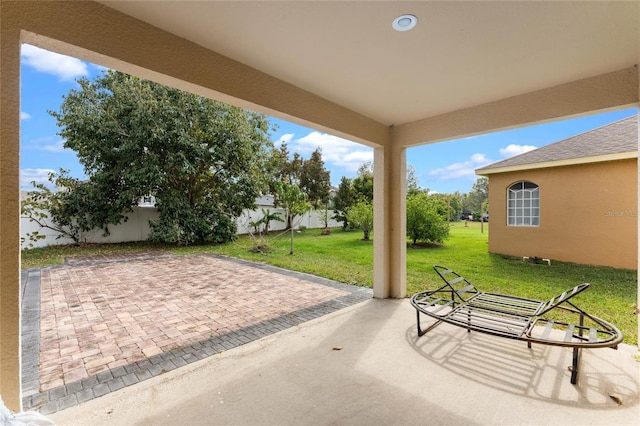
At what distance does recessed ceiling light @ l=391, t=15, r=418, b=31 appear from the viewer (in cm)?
245

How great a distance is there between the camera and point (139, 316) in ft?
15.6

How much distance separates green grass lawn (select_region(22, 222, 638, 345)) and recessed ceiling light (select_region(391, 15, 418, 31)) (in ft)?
13.5

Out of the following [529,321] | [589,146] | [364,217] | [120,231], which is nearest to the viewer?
[529,321]

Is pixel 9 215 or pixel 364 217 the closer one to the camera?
pixel 9 215

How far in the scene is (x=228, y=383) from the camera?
2.85 metres

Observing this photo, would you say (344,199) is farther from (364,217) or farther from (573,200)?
(573,200)

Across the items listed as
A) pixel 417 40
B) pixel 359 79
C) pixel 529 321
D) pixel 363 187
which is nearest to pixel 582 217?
pixel 529 321

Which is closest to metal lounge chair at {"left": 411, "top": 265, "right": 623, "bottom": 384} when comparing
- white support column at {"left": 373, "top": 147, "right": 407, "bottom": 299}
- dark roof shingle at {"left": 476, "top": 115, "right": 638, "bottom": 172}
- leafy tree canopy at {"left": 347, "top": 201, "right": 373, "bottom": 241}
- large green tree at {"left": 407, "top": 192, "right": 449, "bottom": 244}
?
white support column at {"left": 373, "top": 147, "right": 407, "bottom": 299}

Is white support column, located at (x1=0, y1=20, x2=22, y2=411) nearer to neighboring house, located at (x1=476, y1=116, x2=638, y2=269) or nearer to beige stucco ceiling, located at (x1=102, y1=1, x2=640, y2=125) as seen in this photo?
beige stucco ceiling, located at (x1=102, y1=1, x2=640, y2=125)

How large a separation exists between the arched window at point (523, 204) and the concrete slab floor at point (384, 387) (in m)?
7.47

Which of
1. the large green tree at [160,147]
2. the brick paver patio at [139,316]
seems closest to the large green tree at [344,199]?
the large green tree at [160,147]

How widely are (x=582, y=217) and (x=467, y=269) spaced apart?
156 inches

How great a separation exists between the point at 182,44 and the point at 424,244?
493 inches

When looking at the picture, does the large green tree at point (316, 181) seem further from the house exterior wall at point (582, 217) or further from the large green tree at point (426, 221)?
the house exterior wall at point (582, 217)
